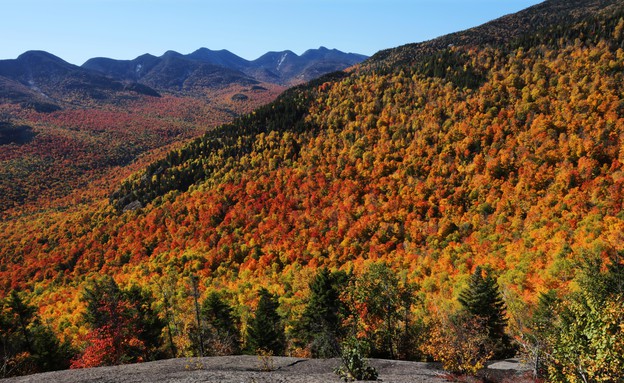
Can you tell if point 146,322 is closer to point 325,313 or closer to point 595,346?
point 325,313

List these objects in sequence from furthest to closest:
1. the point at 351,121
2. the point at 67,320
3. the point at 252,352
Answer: the point at 351,121, the point at 67,320, the point at 252,352

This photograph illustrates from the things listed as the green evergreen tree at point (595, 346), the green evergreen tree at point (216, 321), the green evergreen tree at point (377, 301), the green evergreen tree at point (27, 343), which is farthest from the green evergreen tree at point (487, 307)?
the green evergreen tree at point (27, 343)

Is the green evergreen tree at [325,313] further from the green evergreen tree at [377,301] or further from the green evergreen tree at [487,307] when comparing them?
the green evergreen tree at [487,307]

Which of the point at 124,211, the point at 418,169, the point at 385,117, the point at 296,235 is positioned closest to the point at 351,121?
the point at 385,117

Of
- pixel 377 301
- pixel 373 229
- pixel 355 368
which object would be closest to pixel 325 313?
pixel 377 301

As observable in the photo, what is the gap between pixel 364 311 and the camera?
130 ft

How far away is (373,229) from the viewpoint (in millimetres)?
93312

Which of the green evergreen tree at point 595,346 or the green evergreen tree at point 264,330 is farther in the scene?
the green evergreen tree at point 264,330

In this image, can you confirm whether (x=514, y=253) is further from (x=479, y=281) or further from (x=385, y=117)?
(x=385, y=117)

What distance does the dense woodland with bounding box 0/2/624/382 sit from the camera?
41.0 meters

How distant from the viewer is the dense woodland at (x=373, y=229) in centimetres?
4103

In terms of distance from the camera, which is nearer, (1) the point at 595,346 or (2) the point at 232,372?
(1) the point at 595,346

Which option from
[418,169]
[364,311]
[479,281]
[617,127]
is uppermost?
[617,127]

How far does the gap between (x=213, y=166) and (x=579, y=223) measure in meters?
116
